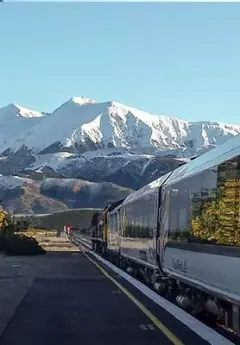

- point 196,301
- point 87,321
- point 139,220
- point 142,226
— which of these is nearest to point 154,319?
point 196,301

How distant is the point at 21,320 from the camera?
1502 centimetres

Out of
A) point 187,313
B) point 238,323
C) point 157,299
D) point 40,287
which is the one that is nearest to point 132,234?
point 40,287

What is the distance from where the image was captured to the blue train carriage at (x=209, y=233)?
1081 cm

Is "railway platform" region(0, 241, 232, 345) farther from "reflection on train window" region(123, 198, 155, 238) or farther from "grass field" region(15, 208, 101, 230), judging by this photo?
"grass field" region(15, 208, 101, 230)

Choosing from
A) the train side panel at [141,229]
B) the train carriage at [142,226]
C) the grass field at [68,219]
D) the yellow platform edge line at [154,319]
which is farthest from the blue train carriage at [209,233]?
the grass field at [68,219]

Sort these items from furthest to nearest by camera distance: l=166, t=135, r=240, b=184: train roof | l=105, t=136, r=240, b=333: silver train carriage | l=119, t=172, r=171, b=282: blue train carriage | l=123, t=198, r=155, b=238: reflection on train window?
l=123, t=198, r=155, b=238: reflection on train window
l=119, t=172, r=171, b=282: blue train carriage
l=166, t=135, r=240, b=184: train roof
l=105, t=136, r=240, b=333: silver train carriage

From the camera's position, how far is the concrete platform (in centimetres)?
1235

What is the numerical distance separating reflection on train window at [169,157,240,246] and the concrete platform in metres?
1.74

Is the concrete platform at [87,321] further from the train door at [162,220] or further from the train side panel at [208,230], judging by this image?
the train door at [162,220]

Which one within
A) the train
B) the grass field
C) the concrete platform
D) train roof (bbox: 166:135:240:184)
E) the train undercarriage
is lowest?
the concrete platform

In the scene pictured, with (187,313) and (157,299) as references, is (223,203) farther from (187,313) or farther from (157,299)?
(157,299)

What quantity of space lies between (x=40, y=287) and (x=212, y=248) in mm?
12600

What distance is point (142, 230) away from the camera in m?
23.9

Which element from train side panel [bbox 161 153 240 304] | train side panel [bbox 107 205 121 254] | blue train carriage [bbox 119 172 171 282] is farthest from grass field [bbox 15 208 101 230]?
train side panel [bbox 161 153 240 304]
